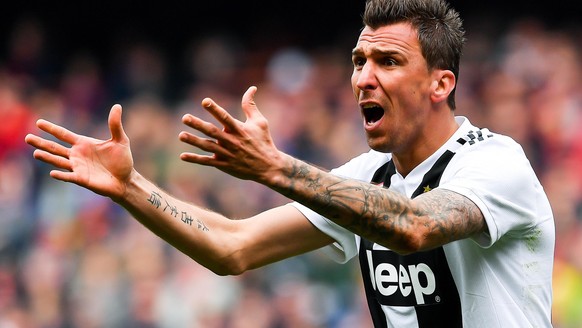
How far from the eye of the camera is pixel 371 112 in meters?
4.29

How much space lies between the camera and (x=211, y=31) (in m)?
12.4

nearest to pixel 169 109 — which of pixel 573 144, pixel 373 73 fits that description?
pixel 573 144

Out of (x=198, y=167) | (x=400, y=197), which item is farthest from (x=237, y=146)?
(x=198, y=167)

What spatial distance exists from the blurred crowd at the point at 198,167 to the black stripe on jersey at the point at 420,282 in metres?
4.23

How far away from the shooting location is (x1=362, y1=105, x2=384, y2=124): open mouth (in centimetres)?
421

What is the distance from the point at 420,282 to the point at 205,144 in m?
1.22

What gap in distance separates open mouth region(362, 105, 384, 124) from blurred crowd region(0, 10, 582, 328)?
4.28 m

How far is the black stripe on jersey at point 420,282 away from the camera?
3996 millimetres

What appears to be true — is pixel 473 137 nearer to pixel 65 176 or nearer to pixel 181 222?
pixel 181 222

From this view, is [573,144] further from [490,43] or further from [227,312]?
[227,312]

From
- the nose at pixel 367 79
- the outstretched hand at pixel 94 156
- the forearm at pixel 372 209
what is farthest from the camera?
the nose at pixel 367 79

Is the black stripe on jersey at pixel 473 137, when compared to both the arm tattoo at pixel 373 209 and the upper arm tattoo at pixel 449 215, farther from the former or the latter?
the arm tattoo at pixel 373 209

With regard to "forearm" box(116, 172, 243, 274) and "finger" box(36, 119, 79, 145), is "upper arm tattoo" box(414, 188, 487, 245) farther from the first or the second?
"finger" box(36, 119, 79, 145)

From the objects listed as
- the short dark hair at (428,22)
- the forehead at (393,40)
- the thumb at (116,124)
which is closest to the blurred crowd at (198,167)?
the short dark hair at (428,22)
